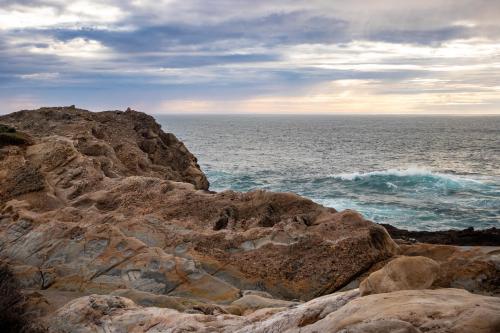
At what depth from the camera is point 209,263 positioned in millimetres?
13320

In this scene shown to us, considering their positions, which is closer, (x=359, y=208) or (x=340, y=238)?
(x=340, y=238)

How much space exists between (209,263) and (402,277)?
6.74m

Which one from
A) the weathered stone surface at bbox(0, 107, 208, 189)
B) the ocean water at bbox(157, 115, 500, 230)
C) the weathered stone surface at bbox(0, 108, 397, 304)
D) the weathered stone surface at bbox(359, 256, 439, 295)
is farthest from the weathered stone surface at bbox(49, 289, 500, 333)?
the ocean water at bbox(157, 115, 500, 230)

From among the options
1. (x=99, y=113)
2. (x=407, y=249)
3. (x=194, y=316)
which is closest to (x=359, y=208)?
(x=99, y=113)

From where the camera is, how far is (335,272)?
12297 mm

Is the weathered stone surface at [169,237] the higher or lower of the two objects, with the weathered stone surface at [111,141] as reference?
lower

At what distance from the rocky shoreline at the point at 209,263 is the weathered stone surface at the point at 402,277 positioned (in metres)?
0.02

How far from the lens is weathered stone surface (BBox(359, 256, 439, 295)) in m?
7.55

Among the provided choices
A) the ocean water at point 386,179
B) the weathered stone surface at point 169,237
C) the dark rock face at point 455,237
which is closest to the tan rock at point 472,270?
the weathered stone surface at point 169,237

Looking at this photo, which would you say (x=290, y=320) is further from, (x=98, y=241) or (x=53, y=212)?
(x=53, y=212)

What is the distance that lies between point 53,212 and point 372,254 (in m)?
11.0

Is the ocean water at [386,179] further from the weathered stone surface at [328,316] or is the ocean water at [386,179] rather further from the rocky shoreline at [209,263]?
the weathered stone surface at [328,316]

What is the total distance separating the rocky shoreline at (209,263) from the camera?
24.1 feet

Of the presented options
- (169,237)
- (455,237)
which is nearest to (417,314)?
(169,237)
